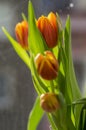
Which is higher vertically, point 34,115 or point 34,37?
point 34,37

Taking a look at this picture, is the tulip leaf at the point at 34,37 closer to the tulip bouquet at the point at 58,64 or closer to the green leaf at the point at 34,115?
the tulip bouquet at the point at 58,64

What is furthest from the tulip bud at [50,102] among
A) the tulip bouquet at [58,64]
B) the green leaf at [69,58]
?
the green leaf at [69,58]

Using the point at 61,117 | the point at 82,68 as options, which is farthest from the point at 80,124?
the point at 82,68

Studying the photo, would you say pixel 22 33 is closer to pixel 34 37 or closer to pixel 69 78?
pixel 34 37

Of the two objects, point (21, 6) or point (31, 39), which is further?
point (21, 6)

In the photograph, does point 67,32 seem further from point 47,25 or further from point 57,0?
point 57,0

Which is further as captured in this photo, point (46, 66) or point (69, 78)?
point (69, 78)

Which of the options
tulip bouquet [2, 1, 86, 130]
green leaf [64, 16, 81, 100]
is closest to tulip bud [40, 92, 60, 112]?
tulip bouquet [2, 1, 86, 130]

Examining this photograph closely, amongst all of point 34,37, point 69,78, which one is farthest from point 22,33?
point 69,78
